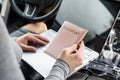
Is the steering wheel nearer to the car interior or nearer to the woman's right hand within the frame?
the car interior

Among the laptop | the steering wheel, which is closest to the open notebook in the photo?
the laptop

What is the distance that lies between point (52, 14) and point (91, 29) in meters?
0.23

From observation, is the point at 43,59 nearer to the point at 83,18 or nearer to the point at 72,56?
the point at 72,56

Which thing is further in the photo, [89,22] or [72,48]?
[89,22]

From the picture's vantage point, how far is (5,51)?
50cm

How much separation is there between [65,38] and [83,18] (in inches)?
6.1

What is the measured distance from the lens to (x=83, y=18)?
953mm

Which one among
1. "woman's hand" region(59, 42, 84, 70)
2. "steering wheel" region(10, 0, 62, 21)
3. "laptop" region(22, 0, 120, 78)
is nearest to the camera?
"woman's hand" region(59, 42, 84, 70)

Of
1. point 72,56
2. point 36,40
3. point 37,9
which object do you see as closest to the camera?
point 72,56

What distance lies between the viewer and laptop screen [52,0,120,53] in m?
0.89

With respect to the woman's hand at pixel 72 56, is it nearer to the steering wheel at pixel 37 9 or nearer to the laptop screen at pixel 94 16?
the laptop screen at pixel 94 16

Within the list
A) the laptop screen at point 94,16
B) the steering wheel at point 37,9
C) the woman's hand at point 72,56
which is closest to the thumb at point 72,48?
the woman's hand at point 72,56

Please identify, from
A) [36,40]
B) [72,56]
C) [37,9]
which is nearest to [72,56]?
[72,56]

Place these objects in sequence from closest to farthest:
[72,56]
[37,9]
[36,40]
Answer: [72,56], [36,40], [37,9]
